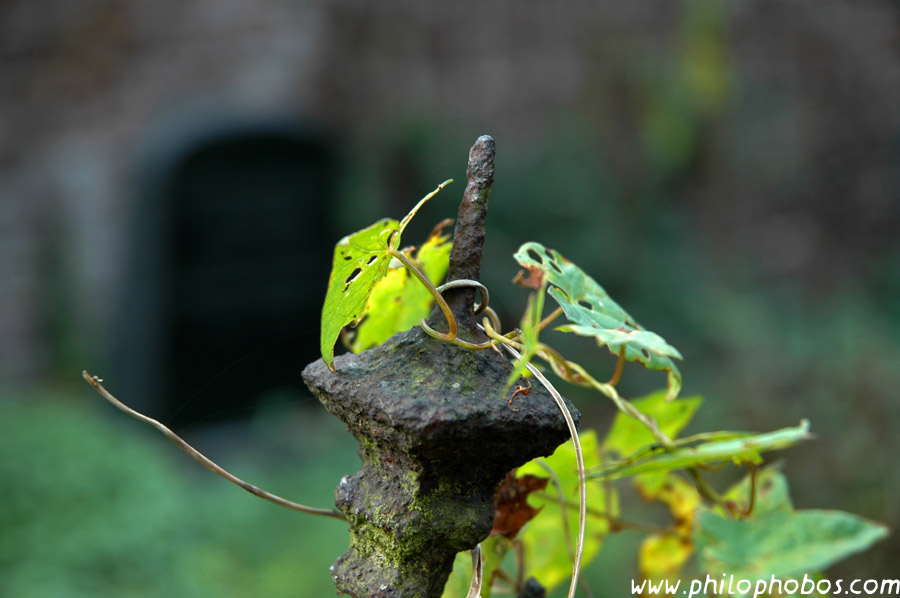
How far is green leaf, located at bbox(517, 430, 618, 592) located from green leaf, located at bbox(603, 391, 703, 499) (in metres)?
0.03

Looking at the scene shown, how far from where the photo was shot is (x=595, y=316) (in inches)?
21.9

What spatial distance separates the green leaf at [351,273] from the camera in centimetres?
49

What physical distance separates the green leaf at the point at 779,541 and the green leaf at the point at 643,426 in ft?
0.28

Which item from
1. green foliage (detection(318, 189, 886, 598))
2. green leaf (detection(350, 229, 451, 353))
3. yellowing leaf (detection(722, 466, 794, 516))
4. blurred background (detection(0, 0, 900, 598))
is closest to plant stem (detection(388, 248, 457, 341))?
green foliage (detection(318, 189, 886, 598))

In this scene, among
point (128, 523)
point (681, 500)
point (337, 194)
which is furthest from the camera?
point (337, 194)

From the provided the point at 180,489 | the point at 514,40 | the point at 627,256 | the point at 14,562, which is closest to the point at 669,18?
the point at 514,40

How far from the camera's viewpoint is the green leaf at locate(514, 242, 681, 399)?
49cm

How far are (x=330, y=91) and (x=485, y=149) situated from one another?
385 cm

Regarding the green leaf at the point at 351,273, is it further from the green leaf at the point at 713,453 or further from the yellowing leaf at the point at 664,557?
the yellowing leaf at the point at 664,557

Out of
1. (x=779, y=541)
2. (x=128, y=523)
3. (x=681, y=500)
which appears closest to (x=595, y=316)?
(x=779, y=541)

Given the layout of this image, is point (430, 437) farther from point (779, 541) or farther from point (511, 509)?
point (779, 541)

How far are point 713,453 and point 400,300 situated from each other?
27cm

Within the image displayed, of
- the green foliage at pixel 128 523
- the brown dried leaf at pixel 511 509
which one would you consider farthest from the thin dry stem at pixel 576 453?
the green foliage at pixel 128 523

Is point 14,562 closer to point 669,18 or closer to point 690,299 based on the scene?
point 690,299
